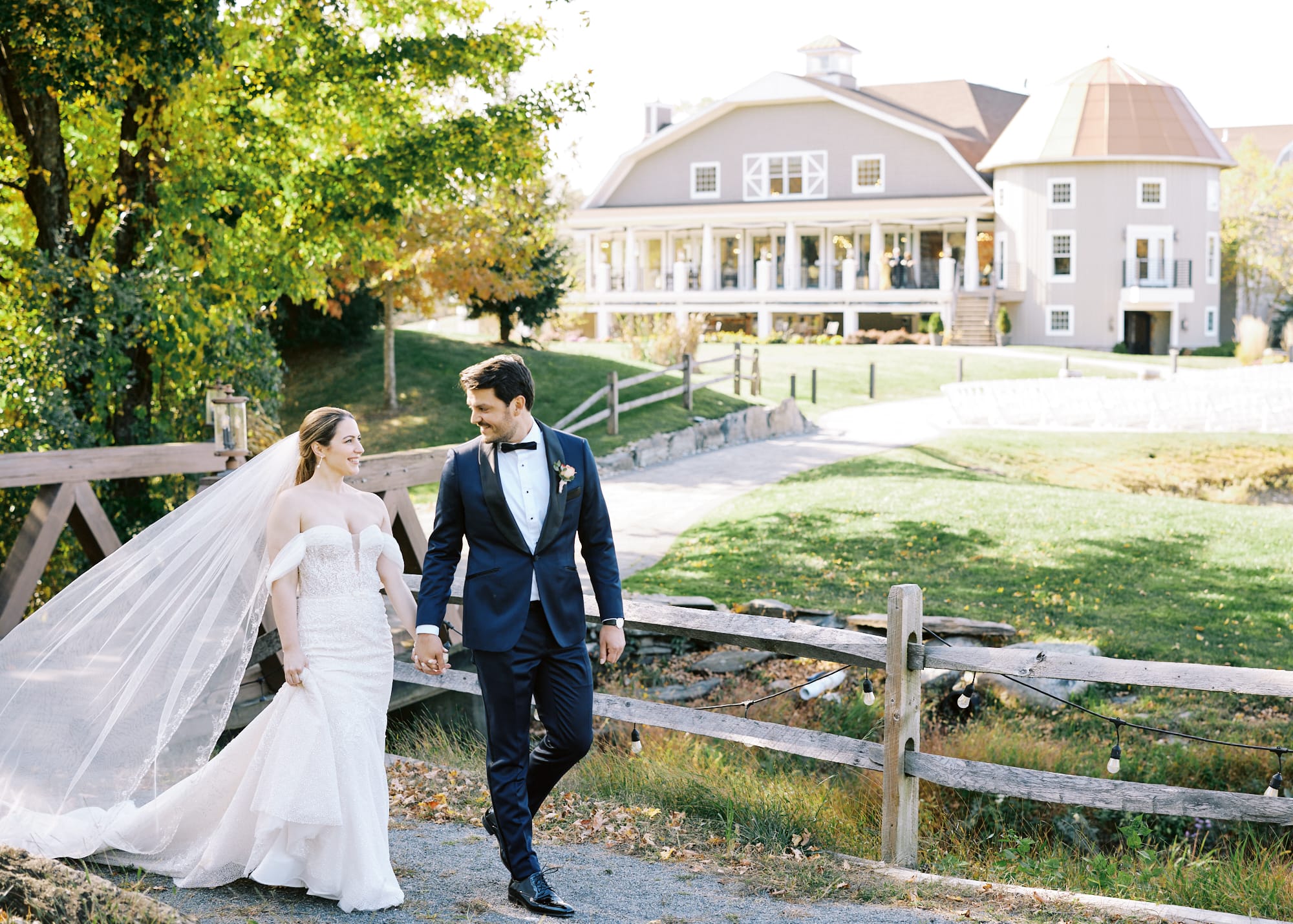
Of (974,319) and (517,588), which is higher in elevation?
(974,319)

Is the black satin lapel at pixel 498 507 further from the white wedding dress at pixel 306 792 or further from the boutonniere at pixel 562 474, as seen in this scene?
the white wedding dress at pixel 306 792

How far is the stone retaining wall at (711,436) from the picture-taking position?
2031 centimetres

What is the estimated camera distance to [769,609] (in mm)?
10617

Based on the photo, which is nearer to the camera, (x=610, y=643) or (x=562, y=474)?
(x=562, y=474)

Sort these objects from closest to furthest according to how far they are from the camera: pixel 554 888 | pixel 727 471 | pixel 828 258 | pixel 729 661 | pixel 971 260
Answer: pixel 554 888
pixel 729 661
pixel 727 471
pixel 971 260
pixel 828 258

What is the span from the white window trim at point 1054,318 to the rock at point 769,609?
3577 cm

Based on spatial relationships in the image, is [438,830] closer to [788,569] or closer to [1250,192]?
[788,569]

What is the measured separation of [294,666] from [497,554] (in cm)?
92

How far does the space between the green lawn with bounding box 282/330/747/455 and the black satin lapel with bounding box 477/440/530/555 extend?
50.9 ft

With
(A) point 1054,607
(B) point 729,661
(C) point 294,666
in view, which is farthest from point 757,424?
(C) point 294,666

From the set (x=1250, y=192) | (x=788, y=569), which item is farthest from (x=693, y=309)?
(x=788, y=569)

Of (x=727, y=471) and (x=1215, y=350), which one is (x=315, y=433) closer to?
(x=727, y=471)

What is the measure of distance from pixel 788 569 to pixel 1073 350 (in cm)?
3159

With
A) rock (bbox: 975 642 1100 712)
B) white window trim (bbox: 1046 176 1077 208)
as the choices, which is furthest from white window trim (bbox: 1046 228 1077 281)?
rock (bbox: 975 642 1100 712)
